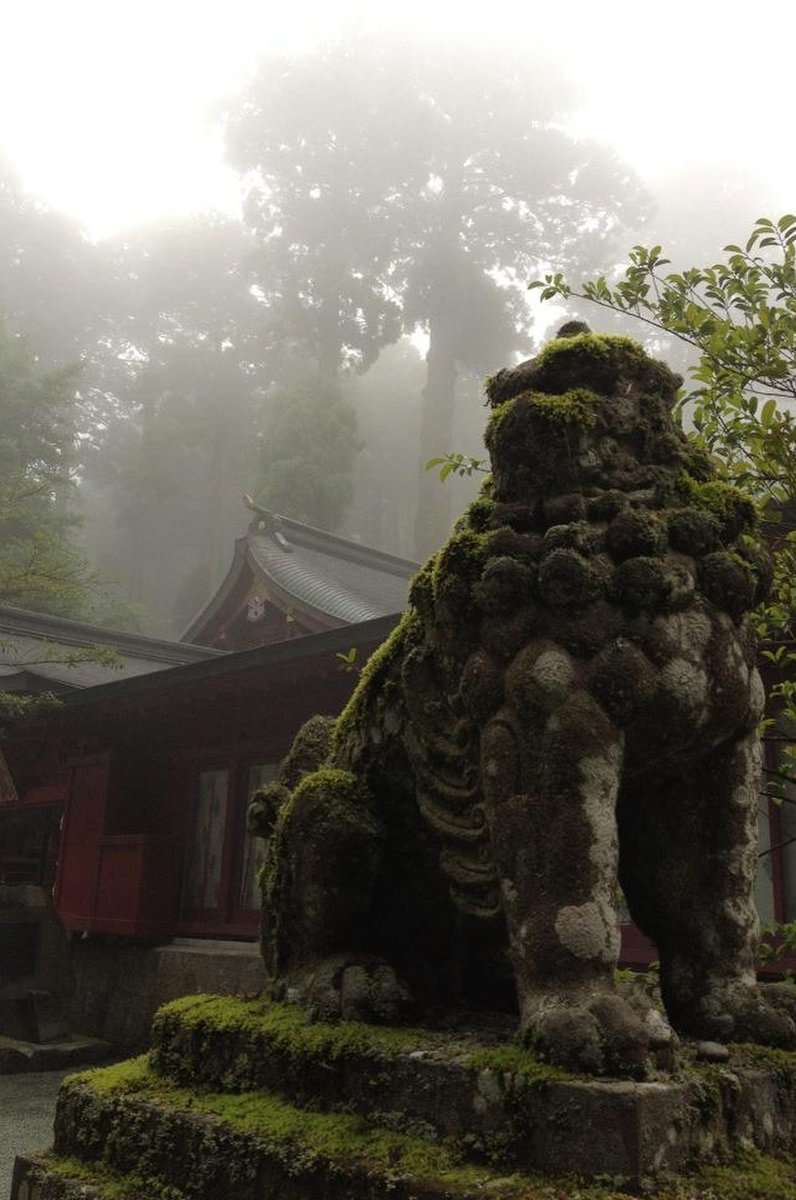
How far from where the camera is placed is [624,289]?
11.5 feet

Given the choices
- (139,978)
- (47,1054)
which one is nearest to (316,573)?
(139,978)

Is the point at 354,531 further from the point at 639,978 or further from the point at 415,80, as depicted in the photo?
the point at 639,978

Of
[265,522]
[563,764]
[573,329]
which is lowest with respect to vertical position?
[563,764]

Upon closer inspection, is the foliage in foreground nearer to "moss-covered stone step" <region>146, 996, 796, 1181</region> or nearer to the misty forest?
"moss-covered stone step" <region>146, 996, 796, 1181</region>

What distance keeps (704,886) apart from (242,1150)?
3.27 feet

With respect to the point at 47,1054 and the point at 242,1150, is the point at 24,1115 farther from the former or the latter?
the point at 242,1150

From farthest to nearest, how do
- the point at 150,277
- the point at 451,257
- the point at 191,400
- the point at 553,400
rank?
the point at 150,277 < the point at 191,400 < the point at 451,257 < the point at 553,400

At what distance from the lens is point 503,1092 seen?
1.62 m

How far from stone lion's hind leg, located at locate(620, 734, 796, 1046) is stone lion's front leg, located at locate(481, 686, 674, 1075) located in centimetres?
28

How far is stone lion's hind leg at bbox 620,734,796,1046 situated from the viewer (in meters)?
1.93

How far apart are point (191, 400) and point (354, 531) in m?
6.94

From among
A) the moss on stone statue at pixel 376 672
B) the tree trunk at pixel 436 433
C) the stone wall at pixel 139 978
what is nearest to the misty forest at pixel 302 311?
the tree trunk at pixel 436 433

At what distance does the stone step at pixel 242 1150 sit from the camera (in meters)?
1.59

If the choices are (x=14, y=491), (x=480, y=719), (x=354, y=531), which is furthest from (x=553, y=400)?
(x=354, y=531)
